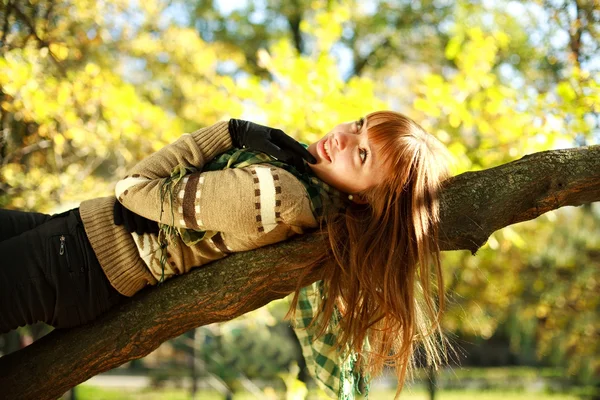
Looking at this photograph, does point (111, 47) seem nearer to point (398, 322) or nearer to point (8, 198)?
point (8, 198)

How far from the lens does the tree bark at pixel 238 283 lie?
2006 mm

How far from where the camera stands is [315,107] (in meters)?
3.89

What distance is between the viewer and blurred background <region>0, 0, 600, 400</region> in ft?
12.7

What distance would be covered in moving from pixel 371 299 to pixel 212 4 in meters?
10.2

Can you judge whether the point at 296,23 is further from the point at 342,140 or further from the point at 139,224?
the point at 139,224

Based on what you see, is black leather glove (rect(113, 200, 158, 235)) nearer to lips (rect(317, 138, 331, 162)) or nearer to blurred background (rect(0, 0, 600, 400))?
lips (rect(317, 138, 331, 162))

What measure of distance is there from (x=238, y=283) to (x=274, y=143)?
0.48 meters

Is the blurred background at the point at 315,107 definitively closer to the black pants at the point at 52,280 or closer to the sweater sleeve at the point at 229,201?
the sweater sleeve at the point at 229,201

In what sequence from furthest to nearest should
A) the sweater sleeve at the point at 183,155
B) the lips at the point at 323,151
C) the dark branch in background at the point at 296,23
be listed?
the dark branch in background at the point at 296,23 < the lips at the point at 323,151 < the sweater sleeve at the point at 183,155

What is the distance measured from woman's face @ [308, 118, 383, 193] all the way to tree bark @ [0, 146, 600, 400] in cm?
23

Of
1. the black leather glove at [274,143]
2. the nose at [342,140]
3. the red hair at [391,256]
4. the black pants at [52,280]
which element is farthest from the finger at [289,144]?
the black pants at [52,280]

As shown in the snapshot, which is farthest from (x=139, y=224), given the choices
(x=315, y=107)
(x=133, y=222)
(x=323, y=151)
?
(x=315, y=107)

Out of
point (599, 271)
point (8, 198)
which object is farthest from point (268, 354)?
point (8, 198)

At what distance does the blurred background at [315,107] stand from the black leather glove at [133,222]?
108 cm
